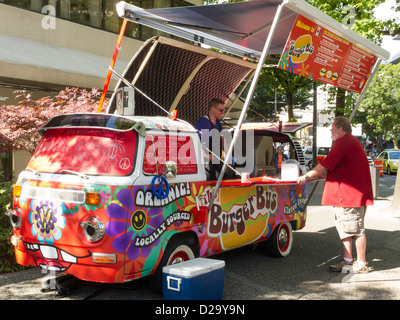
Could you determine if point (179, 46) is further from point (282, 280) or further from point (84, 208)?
point (282, 280)

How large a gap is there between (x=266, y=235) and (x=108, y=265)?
310 cm

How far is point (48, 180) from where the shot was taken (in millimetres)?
4445

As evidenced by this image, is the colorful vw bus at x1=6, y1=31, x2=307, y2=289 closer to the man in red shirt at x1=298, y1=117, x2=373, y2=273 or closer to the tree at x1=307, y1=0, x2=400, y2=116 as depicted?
the man in red shirt at x1=298, y1=117, x2=373, y2=273

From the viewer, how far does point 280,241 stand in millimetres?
7023

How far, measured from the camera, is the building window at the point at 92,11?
13.4 m

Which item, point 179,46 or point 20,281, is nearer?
point 20,281

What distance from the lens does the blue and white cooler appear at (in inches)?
169

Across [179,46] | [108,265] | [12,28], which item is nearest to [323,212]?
[179,46]

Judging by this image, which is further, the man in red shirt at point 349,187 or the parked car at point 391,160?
the parked car at point 391,160

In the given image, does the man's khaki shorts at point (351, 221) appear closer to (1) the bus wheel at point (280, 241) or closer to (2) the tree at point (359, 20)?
(1) the bus wheel at point (280, 241)

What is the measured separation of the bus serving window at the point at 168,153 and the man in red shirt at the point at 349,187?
1911 mm

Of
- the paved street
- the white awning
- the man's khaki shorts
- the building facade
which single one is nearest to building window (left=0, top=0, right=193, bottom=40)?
the building facade

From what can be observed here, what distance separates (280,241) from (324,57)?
3006 millimetres

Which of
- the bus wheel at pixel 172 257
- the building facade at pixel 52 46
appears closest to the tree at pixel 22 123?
the building facade at pixel 52 46
